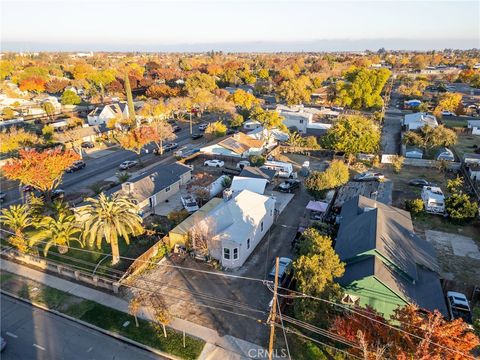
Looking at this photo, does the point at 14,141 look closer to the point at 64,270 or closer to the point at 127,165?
the point at 127,165

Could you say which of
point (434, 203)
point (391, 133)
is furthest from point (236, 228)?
point (391, 133)

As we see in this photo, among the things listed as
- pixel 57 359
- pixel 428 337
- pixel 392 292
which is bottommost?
pixel 57 359

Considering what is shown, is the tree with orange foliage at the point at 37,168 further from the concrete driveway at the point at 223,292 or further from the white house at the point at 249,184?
the white house at the point at 249,184

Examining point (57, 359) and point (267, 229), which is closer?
point (57, 359)

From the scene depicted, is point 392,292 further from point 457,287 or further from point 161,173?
point 161,173

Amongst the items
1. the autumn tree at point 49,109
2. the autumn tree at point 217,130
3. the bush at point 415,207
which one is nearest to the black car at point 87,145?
the autumn tree at point 217,130

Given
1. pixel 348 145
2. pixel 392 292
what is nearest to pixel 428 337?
pixel 392 292
